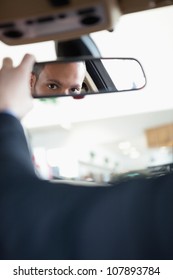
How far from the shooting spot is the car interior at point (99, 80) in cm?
36

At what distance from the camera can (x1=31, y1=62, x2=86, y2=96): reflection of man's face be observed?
682mm

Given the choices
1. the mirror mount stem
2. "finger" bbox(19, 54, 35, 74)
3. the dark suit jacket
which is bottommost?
the dark suit jacket

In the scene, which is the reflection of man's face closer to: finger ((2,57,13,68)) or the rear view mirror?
the rear view mirror

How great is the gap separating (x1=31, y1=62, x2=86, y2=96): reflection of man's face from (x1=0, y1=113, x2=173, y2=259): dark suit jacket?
387 millimetres

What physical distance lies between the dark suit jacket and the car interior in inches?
1.1

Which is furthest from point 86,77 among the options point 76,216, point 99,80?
point 76,216

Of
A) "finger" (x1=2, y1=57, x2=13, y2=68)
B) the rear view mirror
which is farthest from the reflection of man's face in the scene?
"finger" (x1=2, y1=57, x2=13, y2=68)

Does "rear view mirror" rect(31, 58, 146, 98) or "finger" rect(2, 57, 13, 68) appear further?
"rear view mirror" rect(31, 58, 146, 98)

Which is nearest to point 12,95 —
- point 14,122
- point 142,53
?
point 14,122

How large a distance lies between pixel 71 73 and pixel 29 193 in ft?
1.46

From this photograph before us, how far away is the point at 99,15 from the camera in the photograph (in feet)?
1.18

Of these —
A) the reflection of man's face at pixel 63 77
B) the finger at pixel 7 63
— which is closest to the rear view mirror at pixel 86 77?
the reflection of man's face at pixel 63 77

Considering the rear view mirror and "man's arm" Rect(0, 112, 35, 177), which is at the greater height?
the rear view mirror

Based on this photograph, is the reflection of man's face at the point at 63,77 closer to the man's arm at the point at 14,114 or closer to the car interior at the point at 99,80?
the car interior at the point at 99,80
